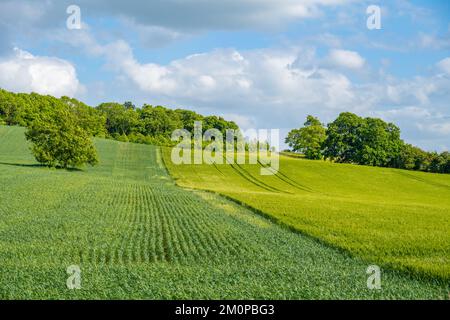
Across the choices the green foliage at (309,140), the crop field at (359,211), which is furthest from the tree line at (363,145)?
the crop field at (359,211)

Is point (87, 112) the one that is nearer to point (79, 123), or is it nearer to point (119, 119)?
point (119, 119)

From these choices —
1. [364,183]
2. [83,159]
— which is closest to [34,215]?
[83,159]

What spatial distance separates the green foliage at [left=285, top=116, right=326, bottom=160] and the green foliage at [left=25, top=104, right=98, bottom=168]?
7415 cm

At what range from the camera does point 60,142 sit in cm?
7562

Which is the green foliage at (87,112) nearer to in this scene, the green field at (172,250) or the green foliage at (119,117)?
the green foliage at (119,117)

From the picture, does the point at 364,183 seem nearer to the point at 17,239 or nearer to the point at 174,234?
the point at 174,234

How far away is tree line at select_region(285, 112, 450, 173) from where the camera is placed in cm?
12588

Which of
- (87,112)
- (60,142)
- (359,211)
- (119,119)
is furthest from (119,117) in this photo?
(359,211)

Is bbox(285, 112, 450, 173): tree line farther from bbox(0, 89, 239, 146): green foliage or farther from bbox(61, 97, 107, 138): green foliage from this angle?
bbox(61, 97, 107, 138): green foliage

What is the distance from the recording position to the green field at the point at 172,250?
14.7 metres

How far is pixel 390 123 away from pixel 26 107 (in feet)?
323

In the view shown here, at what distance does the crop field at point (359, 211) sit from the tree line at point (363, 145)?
99.7ft

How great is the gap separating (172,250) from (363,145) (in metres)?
114

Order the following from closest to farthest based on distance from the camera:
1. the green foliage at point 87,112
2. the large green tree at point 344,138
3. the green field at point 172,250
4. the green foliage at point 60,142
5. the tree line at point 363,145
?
the green field at point 172,250 → the green foliage at point 60,142 → the tree line at point 363,145 → the large green tree at point 344,138 → the green foliage at point 87,112
